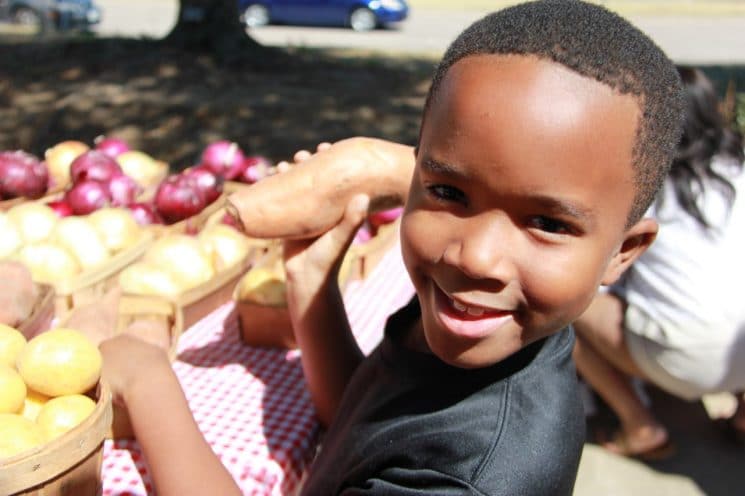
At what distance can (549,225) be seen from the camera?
967 millimetres

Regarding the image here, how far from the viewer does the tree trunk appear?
28.9 feet

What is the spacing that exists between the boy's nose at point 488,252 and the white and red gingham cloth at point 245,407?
753mm

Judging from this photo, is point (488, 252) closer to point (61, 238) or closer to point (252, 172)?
point (61, 238)

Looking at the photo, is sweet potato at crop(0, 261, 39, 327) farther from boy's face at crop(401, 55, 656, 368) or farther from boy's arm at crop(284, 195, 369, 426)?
boy's face at crop(401, 55, 656, 368)

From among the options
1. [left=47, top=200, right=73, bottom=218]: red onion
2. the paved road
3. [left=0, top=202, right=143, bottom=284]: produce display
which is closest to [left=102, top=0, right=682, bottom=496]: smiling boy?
[left=0, top=202, right=143, bottom=284]: produce display

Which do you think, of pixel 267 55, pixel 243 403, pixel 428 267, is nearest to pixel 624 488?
Answer: pixel 243 403

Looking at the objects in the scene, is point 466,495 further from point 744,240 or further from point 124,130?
point 124,130

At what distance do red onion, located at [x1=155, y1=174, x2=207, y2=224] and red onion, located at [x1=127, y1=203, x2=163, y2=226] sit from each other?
2 cm

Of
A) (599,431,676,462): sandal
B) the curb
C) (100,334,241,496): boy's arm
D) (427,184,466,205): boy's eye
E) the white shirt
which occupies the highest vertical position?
(427,184,466,205): boy's eye

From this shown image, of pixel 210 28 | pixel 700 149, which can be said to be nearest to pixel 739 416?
pixel 700 149

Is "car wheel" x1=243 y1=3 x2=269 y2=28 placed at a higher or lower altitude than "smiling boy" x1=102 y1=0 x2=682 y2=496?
lower

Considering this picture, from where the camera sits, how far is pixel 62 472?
1.05 metres

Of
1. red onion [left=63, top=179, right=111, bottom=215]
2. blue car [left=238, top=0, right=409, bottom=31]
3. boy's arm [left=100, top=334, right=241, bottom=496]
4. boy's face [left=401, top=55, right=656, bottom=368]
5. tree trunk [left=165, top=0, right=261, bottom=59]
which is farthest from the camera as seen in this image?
blue car [left=238, top=0, right=409, bottom=31]

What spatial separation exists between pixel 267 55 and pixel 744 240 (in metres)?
8.32
